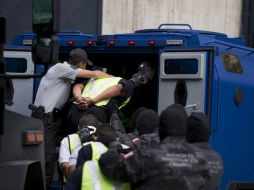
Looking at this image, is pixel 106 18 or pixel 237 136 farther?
pixel 106 18

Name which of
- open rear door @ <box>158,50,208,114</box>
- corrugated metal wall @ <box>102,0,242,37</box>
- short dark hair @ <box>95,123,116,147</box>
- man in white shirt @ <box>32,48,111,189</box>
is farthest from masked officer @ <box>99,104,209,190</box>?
corrugated metal wall @ <box>102,0,242,37</box>

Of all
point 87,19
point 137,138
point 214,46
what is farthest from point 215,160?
point 87,19

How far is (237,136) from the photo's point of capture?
8664 mm

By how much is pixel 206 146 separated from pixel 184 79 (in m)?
2.27

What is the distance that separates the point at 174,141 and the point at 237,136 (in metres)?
3.37

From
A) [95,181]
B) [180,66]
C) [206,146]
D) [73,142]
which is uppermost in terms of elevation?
[180,66]

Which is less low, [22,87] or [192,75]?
[192,75]

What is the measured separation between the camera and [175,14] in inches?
640

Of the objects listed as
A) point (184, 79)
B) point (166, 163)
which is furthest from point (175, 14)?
point (166, 163)

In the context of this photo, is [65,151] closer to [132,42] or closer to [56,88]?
[56,88]

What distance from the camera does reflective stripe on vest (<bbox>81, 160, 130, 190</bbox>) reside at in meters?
5.52

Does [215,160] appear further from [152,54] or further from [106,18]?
[106,18]

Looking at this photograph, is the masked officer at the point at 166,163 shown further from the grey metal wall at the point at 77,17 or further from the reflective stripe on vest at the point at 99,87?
the grey metal wall at the point at 77,17

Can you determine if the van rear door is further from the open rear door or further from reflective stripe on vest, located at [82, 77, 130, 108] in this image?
the open rear door
